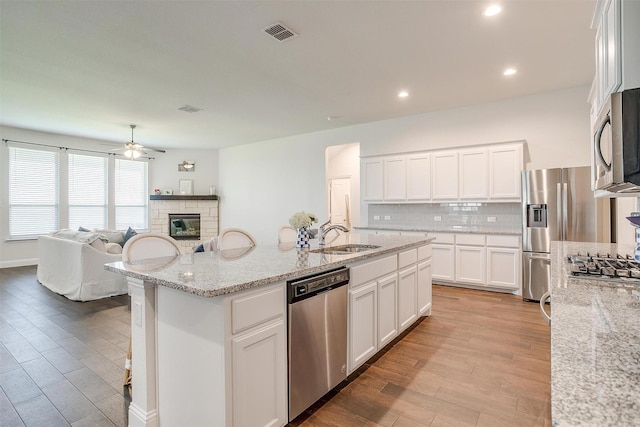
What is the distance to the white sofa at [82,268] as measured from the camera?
14.3 ft

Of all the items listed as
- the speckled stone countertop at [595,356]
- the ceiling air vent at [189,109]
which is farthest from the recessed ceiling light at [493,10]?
the ceiling air vent at [189,109]

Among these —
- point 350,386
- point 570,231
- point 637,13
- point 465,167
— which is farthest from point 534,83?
point 350,386

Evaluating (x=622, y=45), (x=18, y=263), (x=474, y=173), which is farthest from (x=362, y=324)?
(x=18, y=263)

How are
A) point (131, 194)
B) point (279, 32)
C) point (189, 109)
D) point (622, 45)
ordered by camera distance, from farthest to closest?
point (131, 194), point (189, 109), point (279, 32), point (622, 45)

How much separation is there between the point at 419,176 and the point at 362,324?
359 centimetres

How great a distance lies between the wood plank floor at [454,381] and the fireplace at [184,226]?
7.14 meters

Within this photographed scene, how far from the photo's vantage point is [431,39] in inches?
123

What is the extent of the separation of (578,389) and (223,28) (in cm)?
331

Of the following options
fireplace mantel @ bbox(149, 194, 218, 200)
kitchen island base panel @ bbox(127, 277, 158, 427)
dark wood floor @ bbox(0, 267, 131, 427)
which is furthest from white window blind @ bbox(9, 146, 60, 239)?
kitchen island base panel @ bbox(127, 277, 158, 427)

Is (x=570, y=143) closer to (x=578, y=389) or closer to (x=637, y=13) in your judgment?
(x=637, y=13)

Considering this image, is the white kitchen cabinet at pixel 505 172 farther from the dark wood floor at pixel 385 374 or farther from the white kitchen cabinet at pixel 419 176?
the dark wood floor at pixel 385 374

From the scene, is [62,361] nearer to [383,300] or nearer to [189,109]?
[383,300]

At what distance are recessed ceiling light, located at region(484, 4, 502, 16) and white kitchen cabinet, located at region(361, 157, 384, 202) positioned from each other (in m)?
3.27

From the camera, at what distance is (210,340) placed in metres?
1.55
